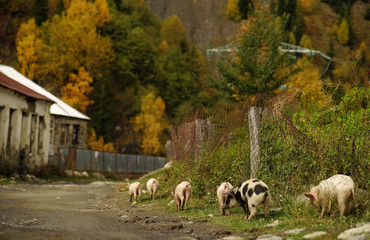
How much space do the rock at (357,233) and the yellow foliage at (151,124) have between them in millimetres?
48907

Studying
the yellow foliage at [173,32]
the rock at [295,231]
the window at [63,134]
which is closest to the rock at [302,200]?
the rock at [295,231]

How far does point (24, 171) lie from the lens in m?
26.1

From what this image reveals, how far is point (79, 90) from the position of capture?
50.8 metres

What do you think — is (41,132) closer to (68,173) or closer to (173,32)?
(68,173)

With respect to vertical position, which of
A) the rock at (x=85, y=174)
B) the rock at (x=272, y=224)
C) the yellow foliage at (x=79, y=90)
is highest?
the yellow foliage at (x=79, y=90)

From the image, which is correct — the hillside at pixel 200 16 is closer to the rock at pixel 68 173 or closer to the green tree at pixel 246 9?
the green tree at pixel 246 9

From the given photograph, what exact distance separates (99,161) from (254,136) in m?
27.1

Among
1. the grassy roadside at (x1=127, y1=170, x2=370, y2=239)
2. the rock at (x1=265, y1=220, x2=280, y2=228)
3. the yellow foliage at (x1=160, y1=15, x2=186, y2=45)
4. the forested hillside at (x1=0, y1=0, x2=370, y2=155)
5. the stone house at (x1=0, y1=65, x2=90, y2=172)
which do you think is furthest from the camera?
the yellow foliage at (x1=160, y1=15, x2=186, y2=45)

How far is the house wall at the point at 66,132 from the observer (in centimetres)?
3600

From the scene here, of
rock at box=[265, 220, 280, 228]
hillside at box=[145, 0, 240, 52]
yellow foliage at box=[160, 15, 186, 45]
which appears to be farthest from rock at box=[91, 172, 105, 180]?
hillside at box=[145, 0, 240, 52]

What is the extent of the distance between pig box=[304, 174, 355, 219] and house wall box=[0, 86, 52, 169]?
67.0 ft

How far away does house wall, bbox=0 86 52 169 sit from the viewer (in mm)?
24500

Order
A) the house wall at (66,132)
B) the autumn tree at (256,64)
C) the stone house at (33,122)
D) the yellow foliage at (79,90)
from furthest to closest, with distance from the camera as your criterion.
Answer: the yellow foliage at (79,90) < the house wall at (66,132) < the stone house at (33,122) < the autumn tree at (256,64)

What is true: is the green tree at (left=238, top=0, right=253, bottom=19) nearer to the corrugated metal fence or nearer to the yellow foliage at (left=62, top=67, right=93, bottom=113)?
the corrugated metal fence
